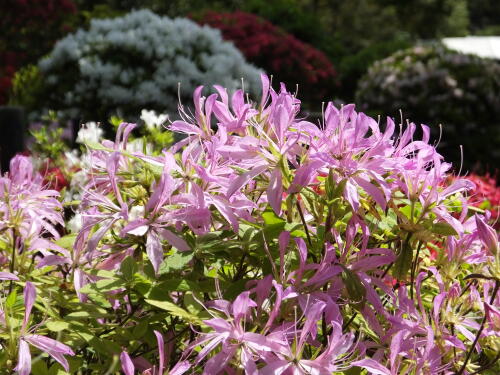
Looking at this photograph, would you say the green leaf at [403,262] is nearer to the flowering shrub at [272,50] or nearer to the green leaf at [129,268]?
the green leaf at [129,268]

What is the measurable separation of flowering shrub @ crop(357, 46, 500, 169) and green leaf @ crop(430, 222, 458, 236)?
8.07 metres

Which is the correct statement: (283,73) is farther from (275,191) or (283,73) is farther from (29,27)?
(275,191)

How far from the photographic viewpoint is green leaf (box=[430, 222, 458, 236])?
1.40 meters

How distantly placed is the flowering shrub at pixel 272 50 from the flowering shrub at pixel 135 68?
4.88 meters

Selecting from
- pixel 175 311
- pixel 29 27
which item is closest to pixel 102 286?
pixel 175 311

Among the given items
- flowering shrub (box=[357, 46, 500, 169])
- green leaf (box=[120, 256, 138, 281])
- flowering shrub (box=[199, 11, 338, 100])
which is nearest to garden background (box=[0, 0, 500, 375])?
green leaf (box=[120, 256, 138, 281])

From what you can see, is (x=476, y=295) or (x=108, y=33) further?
(x=108, y=33)

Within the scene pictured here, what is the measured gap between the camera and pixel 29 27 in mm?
15656

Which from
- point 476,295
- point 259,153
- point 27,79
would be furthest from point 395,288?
point 27,79

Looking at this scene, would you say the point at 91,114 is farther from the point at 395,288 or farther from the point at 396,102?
the point at 395,288

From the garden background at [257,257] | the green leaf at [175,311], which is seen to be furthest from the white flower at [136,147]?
the green leaf at [175,311]

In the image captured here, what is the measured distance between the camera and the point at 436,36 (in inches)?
1325

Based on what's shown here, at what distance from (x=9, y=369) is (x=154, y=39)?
5997 millimetres

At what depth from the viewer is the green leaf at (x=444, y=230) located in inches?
54.9
